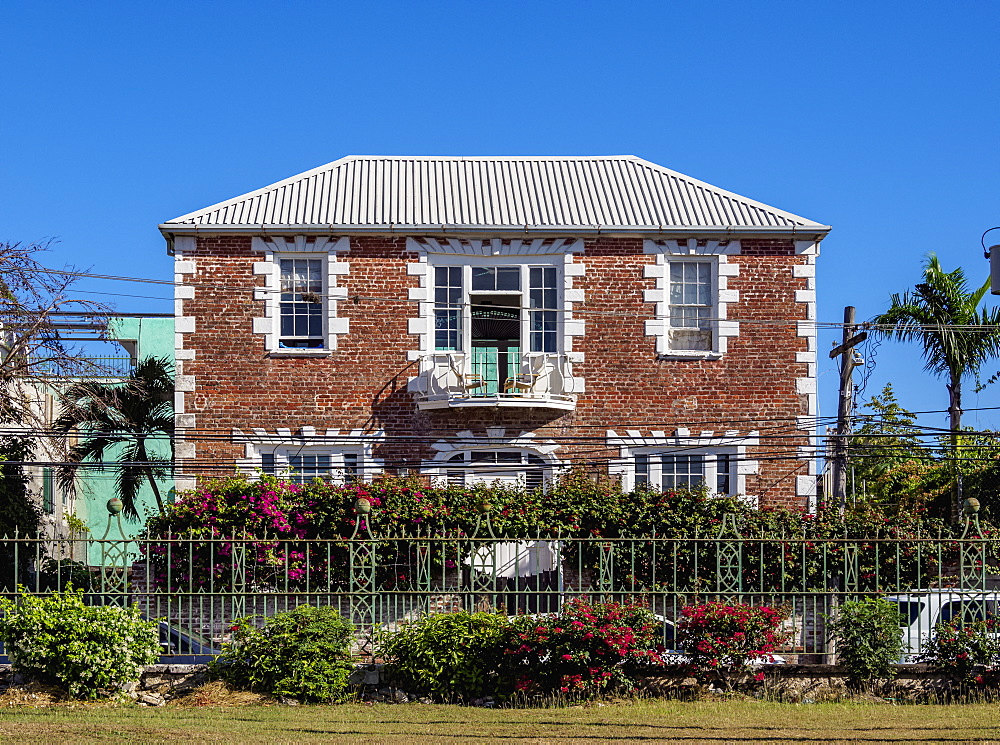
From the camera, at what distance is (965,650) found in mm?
14336

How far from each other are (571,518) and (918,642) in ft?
24.2

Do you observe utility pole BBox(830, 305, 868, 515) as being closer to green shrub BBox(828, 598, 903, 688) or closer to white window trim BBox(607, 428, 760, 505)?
white window trim BBox(607, 428, 760, 505)

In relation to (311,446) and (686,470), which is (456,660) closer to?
(311,446)

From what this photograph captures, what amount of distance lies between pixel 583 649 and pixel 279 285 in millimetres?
12829

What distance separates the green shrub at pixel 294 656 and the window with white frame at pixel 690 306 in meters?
12.4

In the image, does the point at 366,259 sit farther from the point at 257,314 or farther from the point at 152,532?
the point at 152,532

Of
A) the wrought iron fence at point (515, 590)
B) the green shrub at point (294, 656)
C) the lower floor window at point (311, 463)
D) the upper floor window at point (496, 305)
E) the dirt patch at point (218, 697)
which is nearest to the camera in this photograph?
the dirt patch at point (218, 697)

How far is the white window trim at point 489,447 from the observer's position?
79.3 feet

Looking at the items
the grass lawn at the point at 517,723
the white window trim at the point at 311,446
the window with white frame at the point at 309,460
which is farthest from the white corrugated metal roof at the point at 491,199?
the grass lawn at the point at 517,723

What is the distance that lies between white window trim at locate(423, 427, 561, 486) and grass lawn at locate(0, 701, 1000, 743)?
34.1 ft

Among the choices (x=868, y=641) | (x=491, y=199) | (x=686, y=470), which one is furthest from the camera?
(x=491, y=199)

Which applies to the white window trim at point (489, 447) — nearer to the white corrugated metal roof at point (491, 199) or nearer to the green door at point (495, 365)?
the green door at point (495, 365)

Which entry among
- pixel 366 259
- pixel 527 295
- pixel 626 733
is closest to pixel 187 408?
pixel 366 259

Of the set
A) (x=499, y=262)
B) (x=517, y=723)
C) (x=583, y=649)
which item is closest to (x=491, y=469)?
(x=499, y=262)
